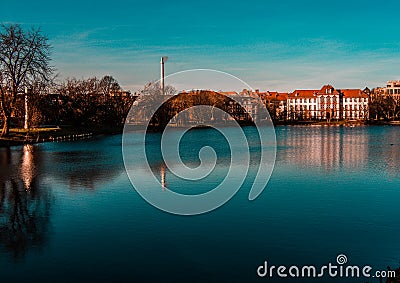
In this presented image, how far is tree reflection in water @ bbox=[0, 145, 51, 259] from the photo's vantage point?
943 centimetres

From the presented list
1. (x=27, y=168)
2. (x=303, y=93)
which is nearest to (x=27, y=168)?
(x=27, y=168)

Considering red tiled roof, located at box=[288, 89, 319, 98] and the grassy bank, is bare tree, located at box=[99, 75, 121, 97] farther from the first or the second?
red tiled roof, located at box=[288, 89, 319, 98]

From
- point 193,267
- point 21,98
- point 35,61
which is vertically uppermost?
point 35,61

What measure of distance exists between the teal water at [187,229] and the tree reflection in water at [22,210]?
3 cm

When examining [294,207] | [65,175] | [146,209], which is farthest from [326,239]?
[65,175]

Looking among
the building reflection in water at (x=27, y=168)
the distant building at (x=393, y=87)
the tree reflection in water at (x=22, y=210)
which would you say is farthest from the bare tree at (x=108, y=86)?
the distant building at (x=393, y=87)

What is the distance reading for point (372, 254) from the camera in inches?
339

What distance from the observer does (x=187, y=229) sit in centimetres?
1044

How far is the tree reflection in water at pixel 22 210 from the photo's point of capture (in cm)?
943

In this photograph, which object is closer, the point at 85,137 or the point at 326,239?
the point at 326,239

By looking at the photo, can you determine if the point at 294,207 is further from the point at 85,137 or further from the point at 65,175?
the point at 85,137

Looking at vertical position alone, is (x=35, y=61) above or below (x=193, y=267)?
above

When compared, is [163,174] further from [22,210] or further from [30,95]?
[30,95]

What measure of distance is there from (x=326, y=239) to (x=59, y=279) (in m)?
5.41
